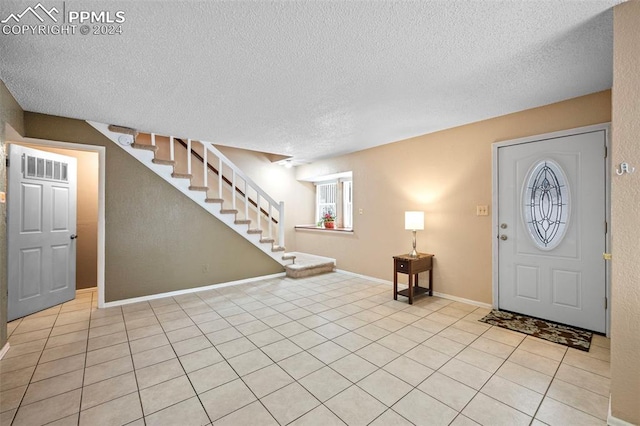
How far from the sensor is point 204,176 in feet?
15.5

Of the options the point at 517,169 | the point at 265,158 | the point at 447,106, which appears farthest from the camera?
the point at 265,158

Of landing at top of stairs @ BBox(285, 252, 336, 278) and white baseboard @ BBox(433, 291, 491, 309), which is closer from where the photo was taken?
white baseboard @ BBox(433, 291, 491, 309)

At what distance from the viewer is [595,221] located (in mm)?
2877

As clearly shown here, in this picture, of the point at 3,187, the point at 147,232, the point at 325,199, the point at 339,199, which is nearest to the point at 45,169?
the point at 3,187

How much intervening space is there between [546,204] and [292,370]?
3.40 m

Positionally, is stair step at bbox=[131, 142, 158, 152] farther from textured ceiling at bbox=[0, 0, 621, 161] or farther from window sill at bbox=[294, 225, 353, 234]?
window sill at bbox=[294, 225, 353, 234]

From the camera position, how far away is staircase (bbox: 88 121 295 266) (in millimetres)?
4094

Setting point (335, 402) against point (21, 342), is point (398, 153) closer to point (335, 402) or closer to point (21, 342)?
point (335, 402)

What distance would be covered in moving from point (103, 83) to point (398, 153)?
4079 mm

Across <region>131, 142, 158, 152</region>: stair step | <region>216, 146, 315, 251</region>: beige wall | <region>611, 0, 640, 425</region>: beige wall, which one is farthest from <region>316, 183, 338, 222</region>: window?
<region>611, 0, 640, 425</region>: beige wall

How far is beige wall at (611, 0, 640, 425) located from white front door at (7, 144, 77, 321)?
587 cm

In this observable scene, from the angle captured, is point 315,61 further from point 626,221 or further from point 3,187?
point 3,187

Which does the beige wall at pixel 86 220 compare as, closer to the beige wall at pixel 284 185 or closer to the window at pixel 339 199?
the beige wall at pixel 284 185

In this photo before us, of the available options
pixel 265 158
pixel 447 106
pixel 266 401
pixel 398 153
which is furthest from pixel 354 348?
pixel 265 158
